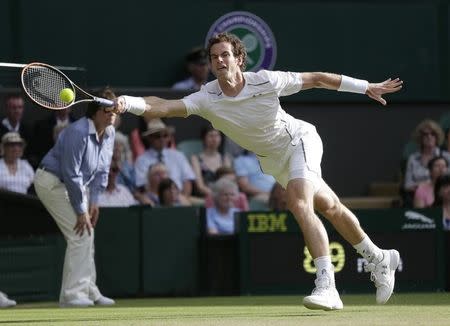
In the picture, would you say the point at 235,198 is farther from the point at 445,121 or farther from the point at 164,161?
the point at 445,121

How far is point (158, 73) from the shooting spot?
15.2 meters

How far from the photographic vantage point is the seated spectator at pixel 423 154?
45.1ft

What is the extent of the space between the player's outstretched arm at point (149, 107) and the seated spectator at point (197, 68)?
543cm

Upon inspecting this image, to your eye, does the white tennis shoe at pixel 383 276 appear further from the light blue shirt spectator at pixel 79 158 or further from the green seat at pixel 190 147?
the green seat at pixel 190 147

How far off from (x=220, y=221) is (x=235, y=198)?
0.31 metres

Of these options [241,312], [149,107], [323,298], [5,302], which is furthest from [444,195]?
[149,107]

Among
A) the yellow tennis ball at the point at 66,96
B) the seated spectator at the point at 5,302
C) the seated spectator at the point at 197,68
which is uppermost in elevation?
the seated spectator at the point at 197,68

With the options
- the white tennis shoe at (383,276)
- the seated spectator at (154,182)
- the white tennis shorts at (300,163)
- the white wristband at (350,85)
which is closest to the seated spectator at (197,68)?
the seated spectator at (154,182)

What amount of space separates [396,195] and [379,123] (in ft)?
4.31

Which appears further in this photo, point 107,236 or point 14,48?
point 14,48

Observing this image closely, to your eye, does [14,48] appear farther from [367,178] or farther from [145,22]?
[367,178]

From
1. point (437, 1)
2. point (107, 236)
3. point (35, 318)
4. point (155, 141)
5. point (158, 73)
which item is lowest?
point (35, 318)

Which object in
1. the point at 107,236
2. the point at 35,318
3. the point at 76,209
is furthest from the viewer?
the point at 107,236

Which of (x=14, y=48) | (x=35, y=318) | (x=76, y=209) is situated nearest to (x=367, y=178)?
(x=14, y=48)
